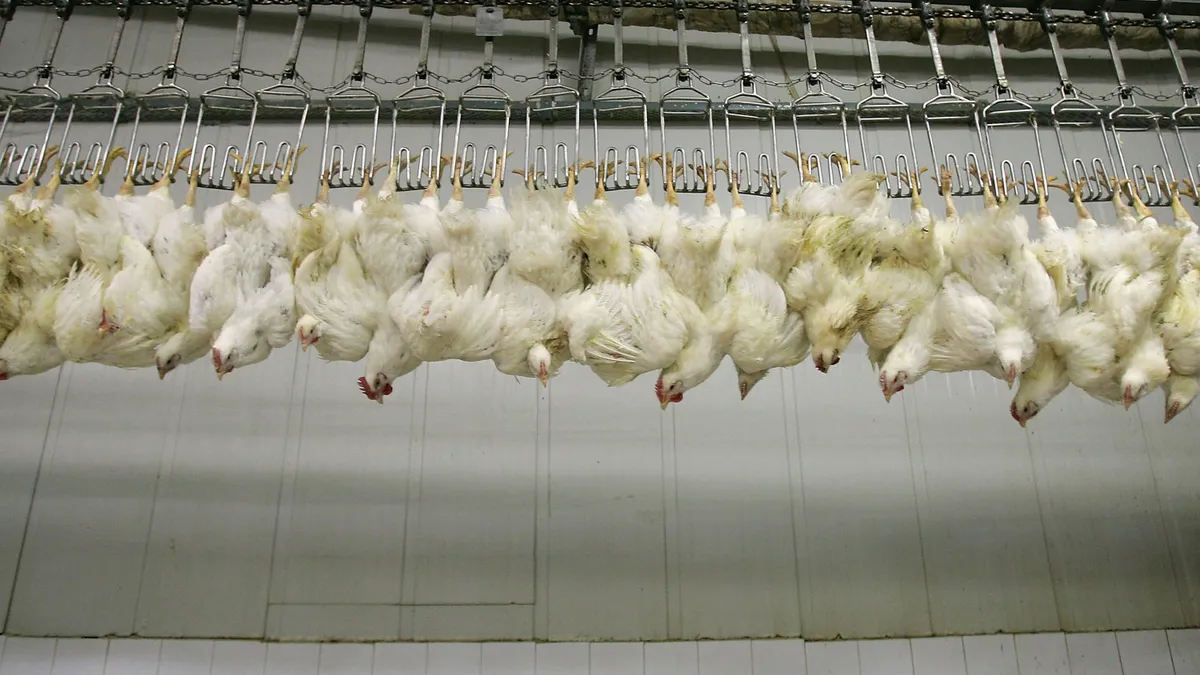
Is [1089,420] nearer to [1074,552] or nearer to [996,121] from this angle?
[1074,552]

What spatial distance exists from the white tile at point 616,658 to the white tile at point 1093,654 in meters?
1.18

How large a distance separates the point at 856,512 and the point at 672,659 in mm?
674

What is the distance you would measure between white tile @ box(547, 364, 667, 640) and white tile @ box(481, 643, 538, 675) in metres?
0.07

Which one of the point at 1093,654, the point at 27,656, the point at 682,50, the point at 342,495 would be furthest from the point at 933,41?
the point at 27,656

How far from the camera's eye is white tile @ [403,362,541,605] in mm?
2119

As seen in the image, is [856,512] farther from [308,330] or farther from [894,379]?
[308,330]

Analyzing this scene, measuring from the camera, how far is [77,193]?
1463 mm

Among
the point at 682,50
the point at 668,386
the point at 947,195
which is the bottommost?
the point at 668,386

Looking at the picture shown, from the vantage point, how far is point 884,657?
6.83 feet

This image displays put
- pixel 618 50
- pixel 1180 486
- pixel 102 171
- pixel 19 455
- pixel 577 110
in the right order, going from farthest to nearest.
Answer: pixel 1180 486, pixel 19 455, pixel 618 50, pixel 577 110, pixel 102 171

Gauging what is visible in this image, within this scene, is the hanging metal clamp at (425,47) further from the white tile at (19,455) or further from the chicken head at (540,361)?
the white tile at (19,455)

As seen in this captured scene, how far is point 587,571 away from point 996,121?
154 centimetres

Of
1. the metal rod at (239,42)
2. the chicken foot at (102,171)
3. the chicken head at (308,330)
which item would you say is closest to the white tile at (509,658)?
the chicken head at (308,330)

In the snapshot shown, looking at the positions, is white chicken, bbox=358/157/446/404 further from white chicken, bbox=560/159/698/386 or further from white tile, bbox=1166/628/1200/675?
white tile, bbox=1166/628/1200/675
